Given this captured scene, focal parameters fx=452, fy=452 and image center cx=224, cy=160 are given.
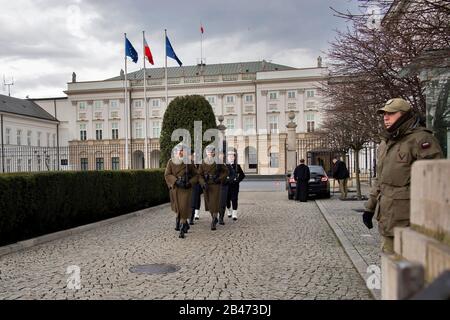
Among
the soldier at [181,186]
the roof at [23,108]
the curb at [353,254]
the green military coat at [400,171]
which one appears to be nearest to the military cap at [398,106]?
the green military coat at [400,171]

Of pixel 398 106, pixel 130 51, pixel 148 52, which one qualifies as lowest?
pixel 398 106

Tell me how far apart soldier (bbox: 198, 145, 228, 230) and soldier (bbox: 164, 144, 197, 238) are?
865mm

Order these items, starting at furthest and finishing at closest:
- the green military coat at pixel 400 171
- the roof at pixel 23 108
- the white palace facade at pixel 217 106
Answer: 1. the white palace facade at pixel 217 106
2. the roof at pixel 23 108
3. the green military coat at pixel 400 171

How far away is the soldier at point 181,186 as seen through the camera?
32.8 feet

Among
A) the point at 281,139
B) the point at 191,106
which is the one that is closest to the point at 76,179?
the point at 191,106

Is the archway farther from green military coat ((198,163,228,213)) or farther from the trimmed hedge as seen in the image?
green military coat ((198,163,228,213))

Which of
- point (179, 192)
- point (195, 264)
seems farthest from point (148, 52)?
point (195, 264)

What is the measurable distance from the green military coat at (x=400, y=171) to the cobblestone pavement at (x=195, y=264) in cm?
135

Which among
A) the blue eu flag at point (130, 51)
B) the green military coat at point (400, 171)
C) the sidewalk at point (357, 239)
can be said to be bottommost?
the sidewalk at point (357, 239)

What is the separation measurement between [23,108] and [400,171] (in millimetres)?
75876

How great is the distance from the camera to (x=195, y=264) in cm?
715

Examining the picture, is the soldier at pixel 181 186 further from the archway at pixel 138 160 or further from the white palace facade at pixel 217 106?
the archway at pixel 138 160

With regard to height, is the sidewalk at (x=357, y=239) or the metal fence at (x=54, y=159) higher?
the metal fence at (x=54, y=159)

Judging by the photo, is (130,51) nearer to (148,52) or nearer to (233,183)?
(148,52)
